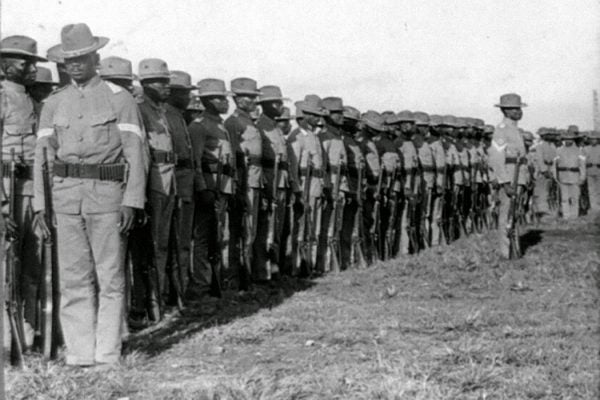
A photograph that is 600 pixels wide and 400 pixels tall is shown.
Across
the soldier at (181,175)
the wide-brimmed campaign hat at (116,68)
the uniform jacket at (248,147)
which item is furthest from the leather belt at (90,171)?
the uniform jacket at (248,147)

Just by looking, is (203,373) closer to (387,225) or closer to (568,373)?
(568,373)

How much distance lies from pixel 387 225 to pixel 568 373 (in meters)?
8.14

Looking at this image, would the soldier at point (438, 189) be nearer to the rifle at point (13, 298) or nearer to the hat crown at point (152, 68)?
the hat crown at point (152, 68)

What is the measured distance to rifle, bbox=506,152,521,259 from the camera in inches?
478

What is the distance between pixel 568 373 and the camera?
588 cm

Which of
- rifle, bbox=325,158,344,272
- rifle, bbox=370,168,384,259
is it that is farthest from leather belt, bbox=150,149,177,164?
rifle, bbox=370,168,384,259

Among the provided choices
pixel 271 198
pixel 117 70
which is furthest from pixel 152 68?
pixel 271 198

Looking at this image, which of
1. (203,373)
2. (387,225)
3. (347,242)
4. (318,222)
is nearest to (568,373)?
(203,373)

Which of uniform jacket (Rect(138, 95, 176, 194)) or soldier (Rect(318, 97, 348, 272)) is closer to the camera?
uniform jacket (Rect(138, 95, 176, 194))

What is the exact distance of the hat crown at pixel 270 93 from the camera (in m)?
11.0

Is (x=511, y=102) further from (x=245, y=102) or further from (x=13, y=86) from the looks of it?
(x=13, y=86)

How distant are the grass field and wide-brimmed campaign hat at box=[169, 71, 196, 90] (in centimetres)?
225

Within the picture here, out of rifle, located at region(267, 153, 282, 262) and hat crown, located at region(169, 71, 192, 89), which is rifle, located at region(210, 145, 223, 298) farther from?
rifle, located at region(267, 153, 282, 262)

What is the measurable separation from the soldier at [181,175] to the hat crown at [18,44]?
1.62m
